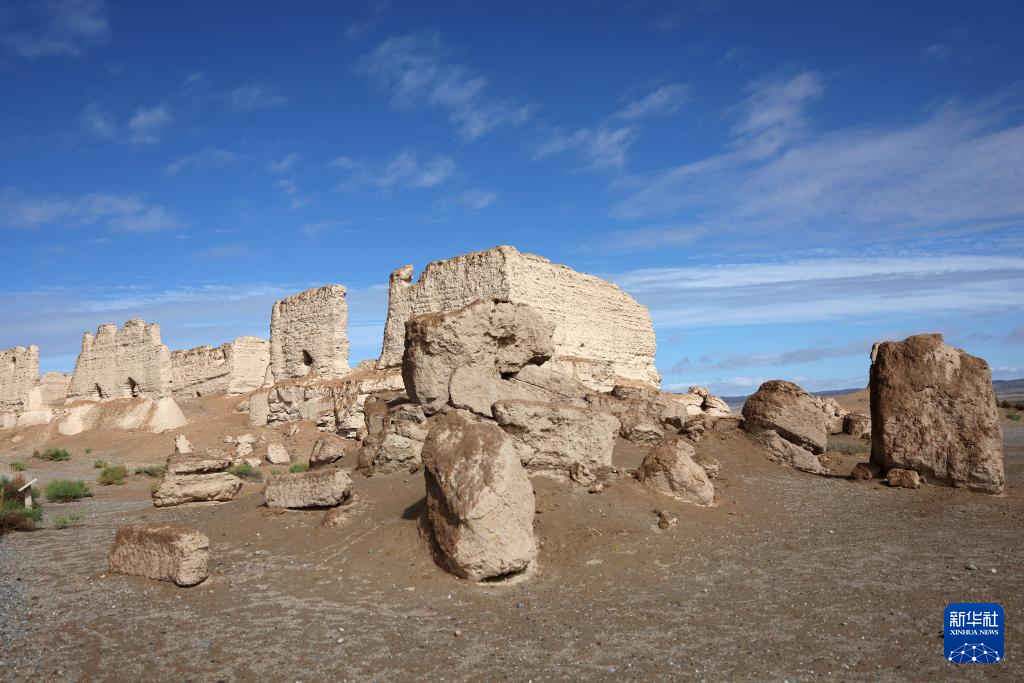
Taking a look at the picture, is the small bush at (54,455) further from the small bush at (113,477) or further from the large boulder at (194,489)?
the large boulder at (194,489)

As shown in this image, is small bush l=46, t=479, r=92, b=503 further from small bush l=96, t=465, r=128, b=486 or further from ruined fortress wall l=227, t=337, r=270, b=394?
ruined fortress wall l=227, t=337, r=270, b=394

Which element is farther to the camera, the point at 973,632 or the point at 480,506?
the point at 480,506

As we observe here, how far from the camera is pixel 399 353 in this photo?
25094 mm

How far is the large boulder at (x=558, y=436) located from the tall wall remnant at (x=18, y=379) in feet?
114

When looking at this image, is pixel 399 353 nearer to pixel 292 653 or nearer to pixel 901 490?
pixel 901 490

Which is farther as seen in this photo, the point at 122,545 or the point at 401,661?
the point at 122,545

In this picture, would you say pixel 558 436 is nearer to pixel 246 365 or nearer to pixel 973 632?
pixel 973 632

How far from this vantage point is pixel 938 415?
33.3 feet

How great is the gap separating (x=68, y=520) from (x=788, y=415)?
11.7 m

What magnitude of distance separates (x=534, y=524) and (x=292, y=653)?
297 cm

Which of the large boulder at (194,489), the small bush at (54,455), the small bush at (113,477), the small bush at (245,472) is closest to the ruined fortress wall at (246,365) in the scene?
the small bush at (54,455)

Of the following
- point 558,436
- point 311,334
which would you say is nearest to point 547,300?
point 311,334

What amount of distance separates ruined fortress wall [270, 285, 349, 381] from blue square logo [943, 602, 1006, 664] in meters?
22.5

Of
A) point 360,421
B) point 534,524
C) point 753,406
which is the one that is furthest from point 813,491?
point 360,421
